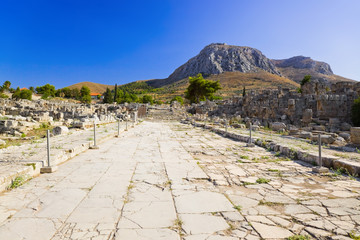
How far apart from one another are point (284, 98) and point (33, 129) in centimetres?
2600

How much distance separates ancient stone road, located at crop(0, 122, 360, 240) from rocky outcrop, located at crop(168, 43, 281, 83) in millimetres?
118785

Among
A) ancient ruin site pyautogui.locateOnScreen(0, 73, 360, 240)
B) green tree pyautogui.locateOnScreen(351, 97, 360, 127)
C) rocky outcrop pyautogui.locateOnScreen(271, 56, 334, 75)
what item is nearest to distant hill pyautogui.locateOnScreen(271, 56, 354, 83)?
rocky outcrop pyautogui.locateOnScreen(271, 56, 334, 75)

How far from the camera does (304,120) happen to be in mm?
20016

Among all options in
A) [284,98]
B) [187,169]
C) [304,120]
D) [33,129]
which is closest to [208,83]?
[284,98]

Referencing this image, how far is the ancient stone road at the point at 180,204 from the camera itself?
220 cm

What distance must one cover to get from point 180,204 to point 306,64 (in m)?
196

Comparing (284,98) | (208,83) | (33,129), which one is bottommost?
(33,129)

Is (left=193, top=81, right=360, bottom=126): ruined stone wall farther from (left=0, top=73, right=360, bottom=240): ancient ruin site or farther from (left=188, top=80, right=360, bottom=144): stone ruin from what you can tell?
(left=0, top=73, right=360, bottom=240): ancient ruin site

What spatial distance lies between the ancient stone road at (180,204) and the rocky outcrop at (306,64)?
7142 inches

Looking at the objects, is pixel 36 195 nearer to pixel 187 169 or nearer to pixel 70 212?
pixel 70 212

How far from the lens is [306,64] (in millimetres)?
163000

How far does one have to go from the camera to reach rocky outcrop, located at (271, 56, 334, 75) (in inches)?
6088

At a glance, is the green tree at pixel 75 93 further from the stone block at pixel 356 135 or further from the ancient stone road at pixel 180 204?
the stone block at pixel 356 135

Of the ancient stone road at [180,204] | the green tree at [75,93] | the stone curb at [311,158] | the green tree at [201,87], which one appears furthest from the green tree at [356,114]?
the green tree at [75,93]
